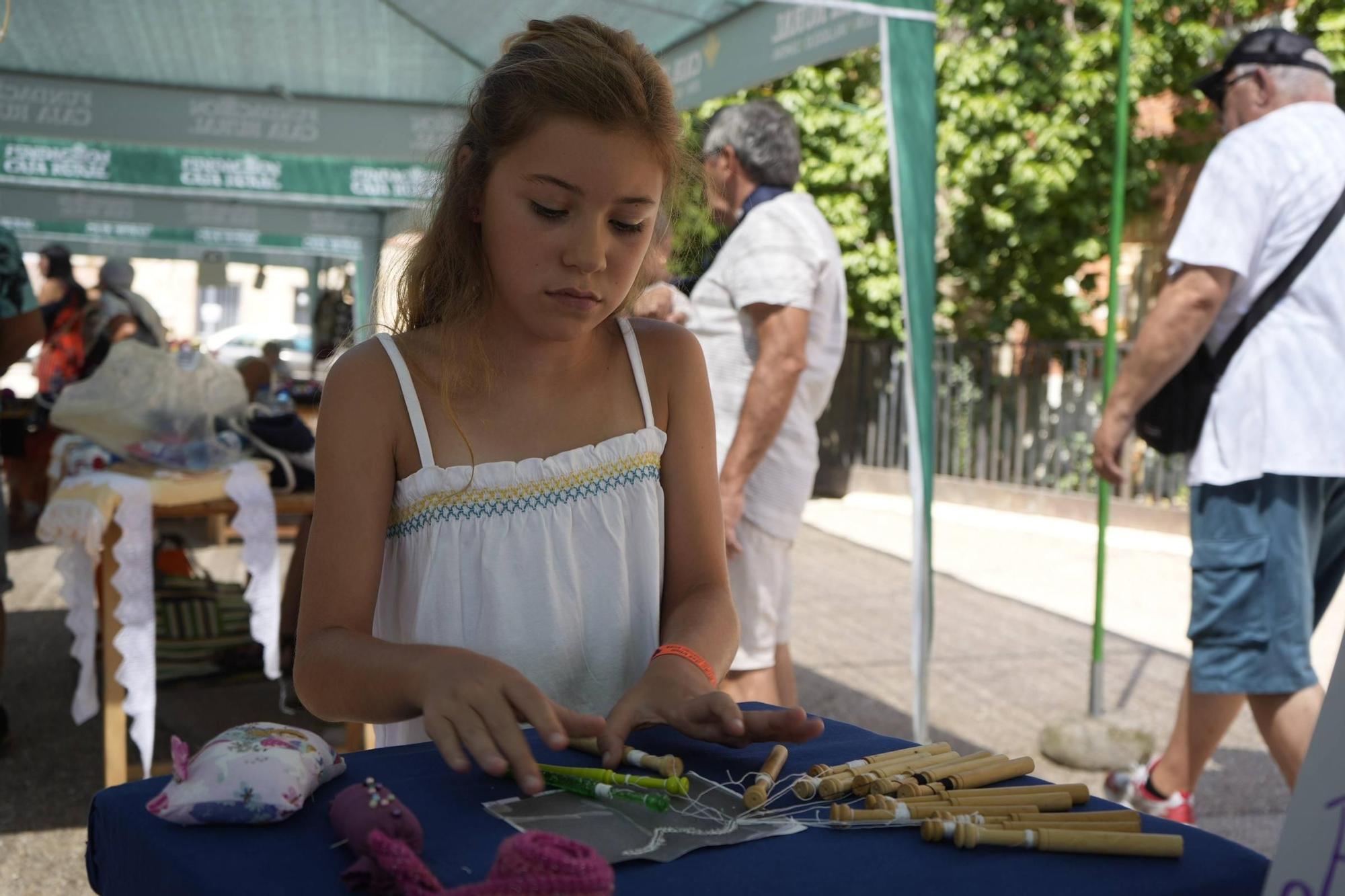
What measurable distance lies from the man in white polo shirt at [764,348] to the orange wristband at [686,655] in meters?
2.26

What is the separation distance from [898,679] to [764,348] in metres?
2.90

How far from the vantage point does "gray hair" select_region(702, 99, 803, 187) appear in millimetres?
4152

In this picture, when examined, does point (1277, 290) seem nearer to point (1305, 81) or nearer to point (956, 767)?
point (1305, 81)

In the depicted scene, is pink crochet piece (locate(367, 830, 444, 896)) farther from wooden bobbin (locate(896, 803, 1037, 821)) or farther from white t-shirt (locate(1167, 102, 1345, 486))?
white t-shirt (locate(1167, 102, 1345, 486))

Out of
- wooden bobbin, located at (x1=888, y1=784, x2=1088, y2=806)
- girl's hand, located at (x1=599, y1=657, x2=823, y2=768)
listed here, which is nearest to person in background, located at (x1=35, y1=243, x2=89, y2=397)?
girl's hand, located at (x1=599, y1=657, x2=823, y2=768)

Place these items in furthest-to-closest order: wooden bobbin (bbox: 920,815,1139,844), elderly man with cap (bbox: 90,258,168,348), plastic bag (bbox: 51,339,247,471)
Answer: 1. elderly man with cap (bbox: 90,258,168,348)
2. plastic bag (bbox: 51,339,247,471)
3. wooden bobbin (bbox: 920,815,1139,844)

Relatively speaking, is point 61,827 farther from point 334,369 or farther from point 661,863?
point 661,863

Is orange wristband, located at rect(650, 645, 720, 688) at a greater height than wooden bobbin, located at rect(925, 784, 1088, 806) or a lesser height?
greater

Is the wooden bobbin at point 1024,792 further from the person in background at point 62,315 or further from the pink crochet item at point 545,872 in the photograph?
the person in background at point 62,315

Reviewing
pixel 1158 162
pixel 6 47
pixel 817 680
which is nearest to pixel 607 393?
pixel 817 680

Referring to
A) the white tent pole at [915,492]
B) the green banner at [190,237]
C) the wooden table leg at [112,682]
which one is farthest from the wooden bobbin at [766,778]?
the green banner at [190,237]

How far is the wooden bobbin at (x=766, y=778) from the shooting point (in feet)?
4.02

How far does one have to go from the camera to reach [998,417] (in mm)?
12547

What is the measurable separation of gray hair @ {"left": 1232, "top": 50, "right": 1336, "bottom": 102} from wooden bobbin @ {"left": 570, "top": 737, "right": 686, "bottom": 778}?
3.19 meters
